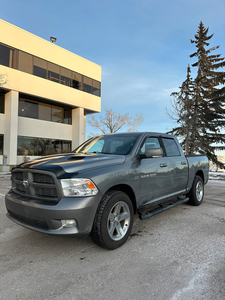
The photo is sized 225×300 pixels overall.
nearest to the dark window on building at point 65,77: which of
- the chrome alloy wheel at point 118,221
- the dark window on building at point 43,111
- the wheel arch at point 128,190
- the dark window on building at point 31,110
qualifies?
the dark window on building at point 43,111

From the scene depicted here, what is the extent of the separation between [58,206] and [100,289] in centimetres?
103

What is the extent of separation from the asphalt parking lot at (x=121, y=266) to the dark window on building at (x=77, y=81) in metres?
19.1

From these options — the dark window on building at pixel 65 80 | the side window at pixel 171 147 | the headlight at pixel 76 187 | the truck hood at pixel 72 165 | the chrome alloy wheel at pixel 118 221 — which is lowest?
the chrome alloy wheel at pixel 118 221

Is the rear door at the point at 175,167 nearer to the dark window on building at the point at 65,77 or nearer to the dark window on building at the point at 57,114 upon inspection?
the dark window on building at the point at 65,77

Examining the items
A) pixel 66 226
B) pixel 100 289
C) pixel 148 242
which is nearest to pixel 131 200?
pixel 148 242

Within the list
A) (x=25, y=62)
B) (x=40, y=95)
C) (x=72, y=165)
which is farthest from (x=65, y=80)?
(x=72, y=165)

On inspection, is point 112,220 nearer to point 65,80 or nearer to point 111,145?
point 111,145

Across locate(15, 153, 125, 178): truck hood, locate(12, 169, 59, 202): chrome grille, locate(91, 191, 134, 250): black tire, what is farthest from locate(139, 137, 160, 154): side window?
locate(12, 169, 59, 202): chrome grille

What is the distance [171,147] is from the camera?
5.01 metres

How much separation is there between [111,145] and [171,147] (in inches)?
60.0

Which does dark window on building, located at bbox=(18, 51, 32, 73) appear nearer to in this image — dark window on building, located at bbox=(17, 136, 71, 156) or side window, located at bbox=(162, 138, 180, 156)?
dark window on building, located at bbox=(17, 136, 71, 156)

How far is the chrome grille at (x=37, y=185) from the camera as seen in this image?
288cm

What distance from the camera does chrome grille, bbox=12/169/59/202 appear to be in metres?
2.88

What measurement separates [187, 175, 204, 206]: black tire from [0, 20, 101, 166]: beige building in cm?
1402
